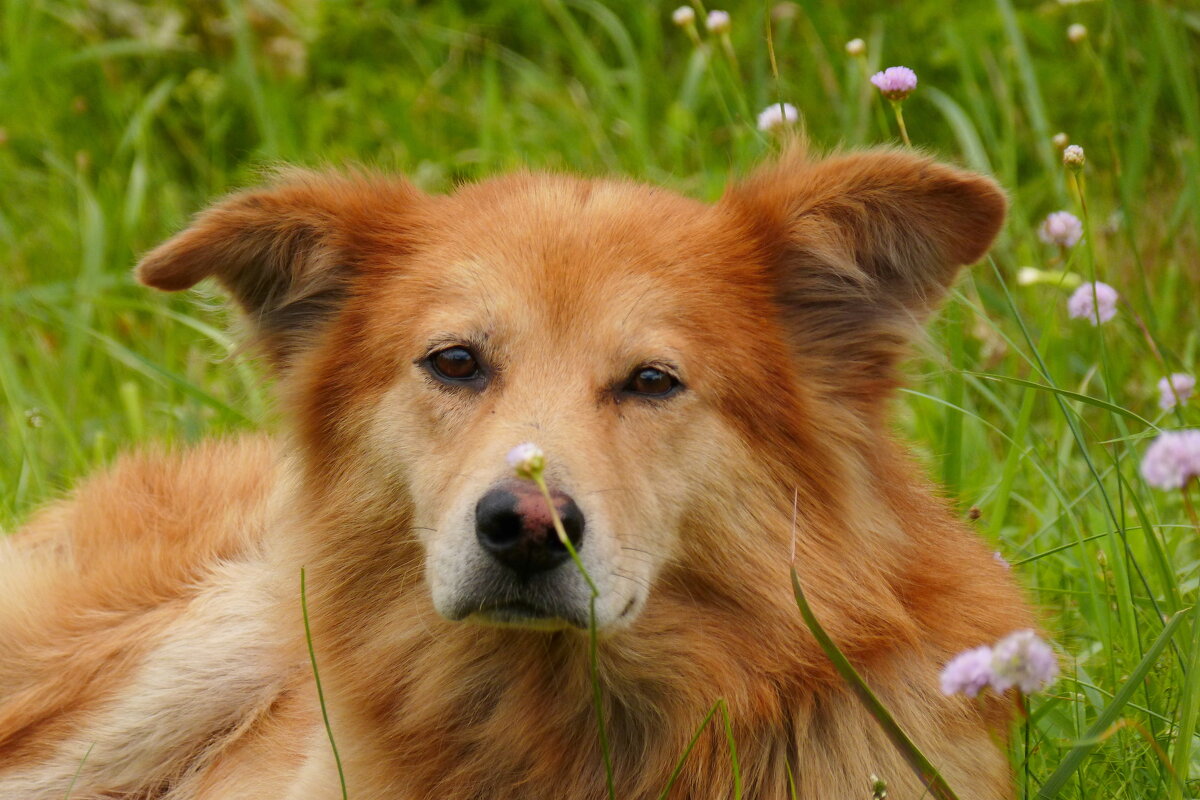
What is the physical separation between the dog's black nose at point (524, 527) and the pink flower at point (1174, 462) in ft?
3.20

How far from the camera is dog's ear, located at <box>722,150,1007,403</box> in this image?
2955mm

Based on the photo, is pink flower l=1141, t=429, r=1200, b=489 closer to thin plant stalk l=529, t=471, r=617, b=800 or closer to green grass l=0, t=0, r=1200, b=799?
thin plant stalk l=529, t=471, r=617, b=800

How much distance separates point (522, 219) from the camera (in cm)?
318

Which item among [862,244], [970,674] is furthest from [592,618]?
[862,244]

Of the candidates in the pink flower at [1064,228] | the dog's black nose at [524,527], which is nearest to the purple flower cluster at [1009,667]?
the dog's black nose at [524,527]

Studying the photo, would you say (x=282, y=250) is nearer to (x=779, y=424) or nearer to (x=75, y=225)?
(x=779, y=424)

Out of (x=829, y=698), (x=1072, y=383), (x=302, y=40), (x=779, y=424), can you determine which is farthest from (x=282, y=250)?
(x=302, y=40)

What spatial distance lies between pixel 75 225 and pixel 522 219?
377 centimetres

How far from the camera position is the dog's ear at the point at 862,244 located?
296 cm

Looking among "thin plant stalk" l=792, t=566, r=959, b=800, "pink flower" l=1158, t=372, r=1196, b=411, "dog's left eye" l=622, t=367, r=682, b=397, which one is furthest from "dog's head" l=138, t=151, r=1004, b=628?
"pink flower" l=1158, t=372, r=1196, b=411

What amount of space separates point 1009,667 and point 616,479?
0.89m

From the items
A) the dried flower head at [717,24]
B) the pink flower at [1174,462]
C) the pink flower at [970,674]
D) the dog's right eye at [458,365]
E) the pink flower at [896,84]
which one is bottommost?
the dog's right eye at [458,365]

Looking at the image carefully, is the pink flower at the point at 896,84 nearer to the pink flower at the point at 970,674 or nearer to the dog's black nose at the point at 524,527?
the dog's black nose at the point at 524,527

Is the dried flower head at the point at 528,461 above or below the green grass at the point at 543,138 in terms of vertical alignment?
above
